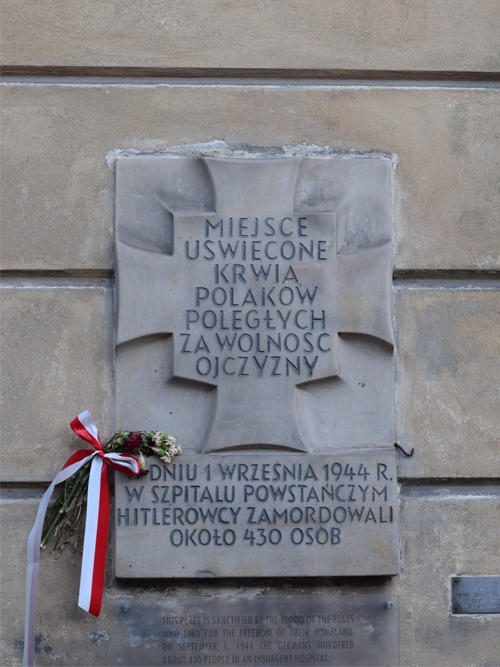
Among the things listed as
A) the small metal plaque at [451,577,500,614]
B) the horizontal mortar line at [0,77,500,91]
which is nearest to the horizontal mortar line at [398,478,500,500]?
the small metal plaque at [451,577,500,614]

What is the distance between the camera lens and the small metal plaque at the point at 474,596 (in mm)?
3025

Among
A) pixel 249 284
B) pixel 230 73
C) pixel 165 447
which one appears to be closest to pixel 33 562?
pixel 165 447

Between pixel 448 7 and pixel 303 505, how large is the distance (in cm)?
229

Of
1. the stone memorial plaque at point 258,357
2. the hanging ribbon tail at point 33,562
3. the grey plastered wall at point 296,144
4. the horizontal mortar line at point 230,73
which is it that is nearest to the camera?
the hanging ribbon tail at point 33,562

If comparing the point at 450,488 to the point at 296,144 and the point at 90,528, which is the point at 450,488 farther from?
the point at 296,144

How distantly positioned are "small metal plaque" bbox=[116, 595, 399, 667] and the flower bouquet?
0.36 m

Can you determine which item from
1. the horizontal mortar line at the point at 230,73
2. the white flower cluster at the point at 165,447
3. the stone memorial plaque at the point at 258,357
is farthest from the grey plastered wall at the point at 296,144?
the white flower cluster at the point at 165,447

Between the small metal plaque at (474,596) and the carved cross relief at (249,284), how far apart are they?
2.97 feet

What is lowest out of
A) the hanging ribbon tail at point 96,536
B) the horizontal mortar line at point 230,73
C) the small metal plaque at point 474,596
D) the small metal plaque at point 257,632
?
the small metal plaque at point 257,632

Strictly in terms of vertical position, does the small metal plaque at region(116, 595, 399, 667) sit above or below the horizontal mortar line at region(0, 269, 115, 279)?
below

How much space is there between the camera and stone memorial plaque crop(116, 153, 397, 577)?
295 cm

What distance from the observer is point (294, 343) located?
302 cm

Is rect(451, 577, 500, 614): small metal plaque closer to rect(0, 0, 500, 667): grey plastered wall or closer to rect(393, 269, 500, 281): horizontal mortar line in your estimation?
rect(0, 0, 500, 667): grey plastered wall

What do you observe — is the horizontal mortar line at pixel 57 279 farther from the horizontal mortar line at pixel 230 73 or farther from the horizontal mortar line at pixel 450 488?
the horizontal mortar line at pixel 450 488
